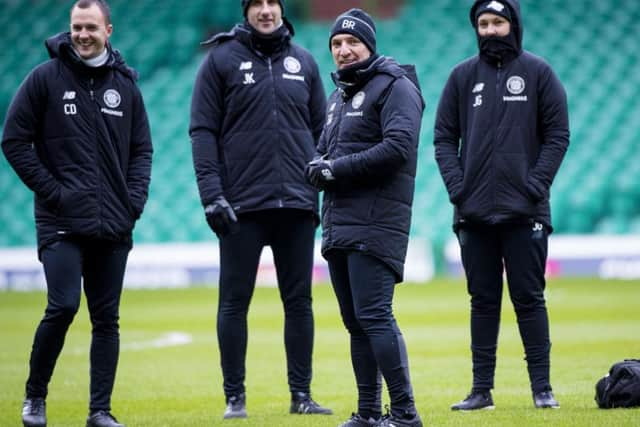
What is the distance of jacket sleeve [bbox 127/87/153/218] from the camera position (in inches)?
258

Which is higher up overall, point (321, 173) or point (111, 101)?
point (111, 101)

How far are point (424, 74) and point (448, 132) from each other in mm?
17720

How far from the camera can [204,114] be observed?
6.86 m

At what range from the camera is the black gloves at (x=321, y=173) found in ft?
18.8

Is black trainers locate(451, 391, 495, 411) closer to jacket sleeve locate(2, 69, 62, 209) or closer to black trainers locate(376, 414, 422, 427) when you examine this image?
black trainers locate(376, 414, 422, 427)

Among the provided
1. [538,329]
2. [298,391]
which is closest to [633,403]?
[538,329]

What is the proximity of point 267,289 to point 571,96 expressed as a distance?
7999mm

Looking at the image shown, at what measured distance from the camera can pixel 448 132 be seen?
23.0ft

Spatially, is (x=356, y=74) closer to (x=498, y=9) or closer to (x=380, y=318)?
(x=380, y=318)

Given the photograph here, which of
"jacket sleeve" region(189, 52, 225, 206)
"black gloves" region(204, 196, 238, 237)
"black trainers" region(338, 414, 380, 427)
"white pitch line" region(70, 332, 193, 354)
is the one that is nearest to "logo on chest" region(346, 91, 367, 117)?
"black gloves" region(204, 196, 238, 237)

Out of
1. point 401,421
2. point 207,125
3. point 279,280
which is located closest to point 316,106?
point 207,125

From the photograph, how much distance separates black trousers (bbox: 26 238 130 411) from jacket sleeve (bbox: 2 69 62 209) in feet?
0.93

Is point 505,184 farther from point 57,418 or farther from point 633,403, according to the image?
point 57,418

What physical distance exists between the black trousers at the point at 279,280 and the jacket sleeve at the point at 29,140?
105 centimetres
